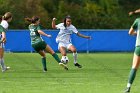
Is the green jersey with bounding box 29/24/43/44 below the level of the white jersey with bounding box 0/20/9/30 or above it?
below

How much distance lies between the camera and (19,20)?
148 feet

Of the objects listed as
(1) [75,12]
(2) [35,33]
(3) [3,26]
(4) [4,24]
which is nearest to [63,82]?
(2) [35,33]

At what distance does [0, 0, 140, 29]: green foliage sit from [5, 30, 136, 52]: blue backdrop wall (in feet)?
19.6

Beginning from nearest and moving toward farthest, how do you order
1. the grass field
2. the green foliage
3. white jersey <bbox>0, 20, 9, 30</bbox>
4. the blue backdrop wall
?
the grass field → white jersey <bbox>0, 20, 9, 30</bbox> → the blue backdrop wall → the green foliage

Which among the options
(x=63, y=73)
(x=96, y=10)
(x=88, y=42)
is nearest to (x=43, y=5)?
(x=96, y=10)

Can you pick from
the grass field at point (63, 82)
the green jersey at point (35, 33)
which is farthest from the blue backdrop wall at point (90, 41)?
the grass field at point (63, 82)

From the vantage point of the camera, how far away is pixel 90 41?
39.2 meters

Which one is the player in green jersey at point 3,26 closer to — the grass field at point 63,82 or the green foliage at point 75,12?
the grass field at point 63,82

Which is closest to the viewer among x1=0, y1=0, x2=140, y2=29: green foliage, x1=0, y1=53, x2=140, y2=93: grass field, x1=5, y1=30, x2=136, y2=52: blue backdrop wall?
x1=0, y1=53, x2=140, y2=93: grass field

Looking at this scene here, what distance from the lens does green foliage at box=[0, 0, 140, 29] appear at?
46031mm

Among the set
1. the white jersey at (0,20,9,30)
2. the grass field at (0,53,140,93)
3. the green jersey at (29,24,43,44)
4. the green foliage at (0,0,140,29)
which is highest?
the white jersey at (0,20,9,30)

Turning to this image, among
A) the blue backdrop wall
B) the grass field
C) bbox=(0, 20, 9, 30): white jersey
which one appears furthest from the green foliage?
the grass field

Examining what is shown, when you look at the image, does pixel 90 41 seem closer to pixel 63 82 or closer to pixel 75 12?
pixel 75 12

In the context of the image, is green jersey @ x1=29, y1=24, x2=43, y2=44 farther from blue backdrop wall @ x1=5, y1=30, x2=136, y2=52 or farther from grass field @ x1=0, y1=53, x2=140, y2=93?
blue backdrop wall @ x1=5, y1=30, x2=136, y2=52
